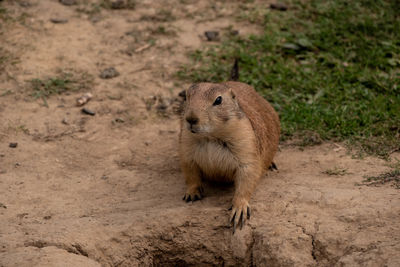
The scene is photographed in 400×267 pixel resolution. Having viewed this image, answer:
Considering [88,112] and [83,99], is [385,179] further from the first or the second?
[83,99]

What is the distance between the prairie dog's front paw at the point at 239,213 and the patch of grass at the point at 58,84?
308 cm

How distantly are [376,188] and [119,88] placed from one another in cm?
344

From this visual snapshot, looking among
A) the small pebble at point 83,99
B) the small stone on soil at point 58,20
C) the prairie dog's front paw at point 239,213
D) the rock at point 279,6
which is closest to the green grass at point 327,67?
the rock at point 279,6

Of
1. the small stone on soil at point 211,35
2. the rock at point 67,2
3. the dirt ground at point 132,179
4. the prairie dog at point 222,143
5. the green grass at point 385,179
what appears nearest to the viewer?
the dirt ground at point 132,179

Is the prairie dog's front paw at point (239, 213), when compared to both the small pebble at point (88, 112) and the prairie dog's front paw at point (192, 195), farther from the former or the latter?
the small pebble at point (88, 112)

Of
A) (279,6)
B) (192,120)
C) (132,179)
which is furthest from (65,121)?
(279,6)

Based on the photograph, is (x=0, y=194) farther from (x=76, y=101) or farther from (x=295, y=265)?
(x=295, y=265)

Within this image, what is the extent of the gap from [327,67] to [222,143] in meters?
3.18

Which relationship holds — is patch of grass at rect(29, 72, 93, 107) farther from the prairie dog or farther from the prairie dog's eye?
the prairie dog's eye

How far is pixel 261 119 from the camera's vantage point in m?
4.61

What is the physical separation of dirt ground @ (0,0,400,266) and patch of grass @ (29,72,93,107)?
0.20 feet

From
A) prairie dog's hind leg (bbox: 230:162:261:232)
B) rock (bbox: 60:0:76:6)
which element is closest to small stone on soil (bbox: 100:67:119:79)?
rock (bbox: 60:0:76:6)

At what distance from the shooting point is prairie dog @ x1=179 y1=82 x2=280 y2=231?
3.93 meters

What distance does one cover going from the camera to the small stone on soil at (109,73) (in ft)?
21.5
